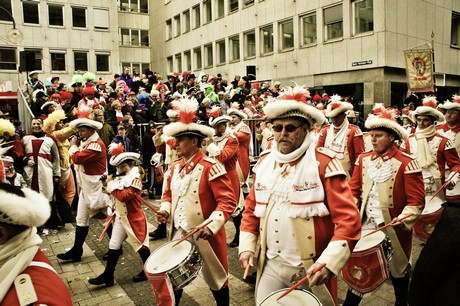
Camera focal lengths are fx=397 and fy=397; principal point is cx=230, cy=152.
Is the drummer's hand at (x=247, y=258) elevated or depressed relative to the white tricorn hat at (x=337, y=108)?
depressed

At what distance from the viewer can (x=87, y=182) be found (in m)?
6.51

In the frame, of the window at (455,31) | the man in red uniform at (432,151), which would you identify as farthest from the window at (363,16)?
the man in red uniform at (432,151)

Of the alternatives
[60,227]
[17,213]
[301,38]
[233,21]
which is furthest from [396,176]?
[233,21]

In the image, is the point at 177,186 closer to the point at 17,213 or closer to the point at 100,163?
the point at 17,213

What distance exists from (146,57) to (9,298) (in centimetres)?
4343

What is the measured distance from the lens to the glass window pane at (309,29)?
24552 millimetres

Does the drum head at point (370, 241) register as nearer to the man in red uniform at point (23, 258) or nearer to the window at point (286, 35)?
the man in red uniform at point (23, 258)

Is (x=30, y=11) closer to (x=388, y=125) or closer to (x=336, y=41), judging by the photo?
(x=336, y=41)

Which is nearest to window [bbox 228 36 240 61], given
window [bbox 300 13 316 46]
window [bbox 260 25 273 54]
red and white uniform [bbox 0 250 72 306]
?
window [bbox 260 25 273 54]

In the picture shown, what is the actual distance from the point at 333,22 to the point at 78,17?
22265 mm

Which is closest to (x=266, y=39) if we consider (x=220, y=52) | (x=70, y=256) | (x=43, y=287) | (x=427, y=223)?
(x=220, y=52)

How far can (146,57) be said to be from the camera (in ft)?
142

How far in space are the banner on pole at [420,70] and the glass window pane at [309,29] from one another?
11413 millimetres

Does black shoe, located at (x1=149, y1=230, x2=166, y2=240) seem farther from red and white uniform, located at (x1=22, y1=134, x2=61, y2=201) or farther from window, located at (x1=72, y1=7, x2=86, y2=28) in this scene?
window, located at (x1=72, y1=7, x2=86, y2=28)
